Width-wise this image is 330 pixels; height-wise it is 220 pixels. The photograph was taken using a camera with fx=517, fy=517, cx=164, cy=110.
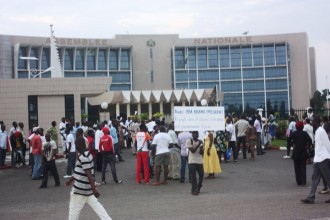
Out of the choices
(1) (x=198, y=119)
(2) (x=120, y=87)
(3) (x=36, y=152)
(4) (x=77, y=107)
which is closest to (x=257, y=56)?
(2) (x=120, y=87)

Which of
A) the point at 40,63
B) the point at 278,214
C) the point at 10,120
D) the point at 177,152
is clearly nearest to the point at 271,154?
the point at 177,152

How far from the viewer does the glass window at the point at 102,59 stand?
294ft

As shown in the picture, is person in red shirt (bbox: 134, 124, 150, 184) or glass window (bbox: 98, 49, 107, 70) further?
glass window (bbox: 98, 49, 107, 70)

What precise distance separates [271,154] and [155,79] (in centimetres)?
7224

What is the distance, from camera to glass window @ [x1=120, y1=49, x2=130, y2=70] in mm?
91875

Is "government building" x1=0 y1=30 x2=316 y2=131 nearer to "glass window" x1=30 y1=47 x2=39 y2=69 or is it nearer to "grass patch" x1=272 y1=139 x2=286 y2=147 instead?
"glass window" x1=30 y1=47 x2=39 y2=69

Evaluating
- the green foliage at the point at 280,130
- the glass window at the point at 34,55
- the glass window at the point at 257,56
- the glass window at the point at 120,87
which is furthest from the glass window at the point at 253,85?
the green foliage at the point at 280,130

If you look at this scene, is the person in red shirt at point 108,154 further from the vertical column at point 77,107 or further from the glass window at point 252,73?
the glass window at point 252,73

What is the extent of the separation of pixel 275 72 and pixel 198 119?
80.4 meters

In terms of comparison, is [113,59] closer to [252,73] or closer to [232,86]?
[232,86]

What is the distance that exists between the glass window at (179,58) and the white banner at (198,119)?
78996 millimetres

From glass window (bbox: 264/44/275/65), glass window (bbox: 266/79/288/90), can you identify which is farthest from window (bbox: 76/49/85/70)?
glass window (bbox: 266/79/288/90)

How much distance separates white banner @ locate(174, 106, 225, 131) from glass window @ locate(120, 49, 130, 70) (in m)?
78.9

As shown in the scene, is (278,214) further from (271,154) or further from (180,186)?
(271,154)
